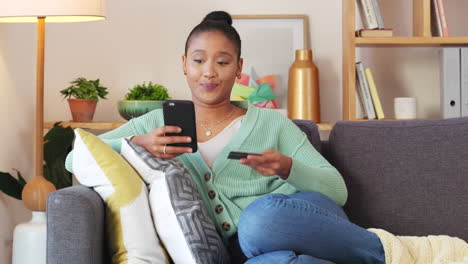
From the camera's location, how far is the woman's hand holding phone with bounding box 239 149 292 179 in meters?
2.04

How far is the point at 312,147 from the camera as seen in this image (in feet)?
7.75

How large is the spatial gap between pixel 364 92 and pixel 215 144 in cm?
→ 133

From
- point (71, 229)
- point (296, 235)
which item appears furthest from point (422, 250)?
point (71, 229)

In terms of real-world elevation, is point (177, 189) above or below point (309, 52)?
below

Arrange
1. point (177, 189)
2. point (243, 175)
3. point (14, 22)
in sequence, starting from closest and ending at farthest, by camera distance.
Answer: point (177, 189), point (243, 175), point (14, 22)

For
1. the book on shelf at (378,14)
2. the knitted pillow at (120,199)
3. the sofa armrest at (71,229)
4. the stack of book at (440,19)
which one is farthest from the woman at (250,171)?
the stack of book at (440,19)

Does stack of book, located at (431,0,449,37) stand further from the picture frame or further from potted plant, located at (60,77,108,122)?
potted plant, located at (60,77,108,122)

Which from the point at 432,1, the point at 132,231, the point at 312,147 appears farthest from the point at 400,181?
the point at 432,1

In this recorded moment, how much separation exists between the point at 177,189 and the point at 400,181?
2.53 ft

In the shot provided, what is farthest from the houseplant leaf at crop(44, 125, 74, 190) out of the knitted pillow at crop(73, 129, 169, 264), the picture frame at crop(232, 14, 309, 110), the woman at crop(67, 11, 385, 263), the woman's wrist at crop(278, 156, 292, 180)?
the woman's wrist at crop(278, 156, 292, 180)

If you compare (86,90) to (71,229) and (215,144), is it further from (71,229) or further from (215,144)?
(71,229)

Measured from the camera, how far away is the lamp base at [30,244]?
9.36ft

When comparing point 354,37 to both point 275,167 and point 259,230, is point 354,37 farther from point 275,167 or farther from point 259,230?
point 259,230

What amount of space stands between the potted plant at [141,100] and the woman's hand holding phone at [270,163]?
136cm
